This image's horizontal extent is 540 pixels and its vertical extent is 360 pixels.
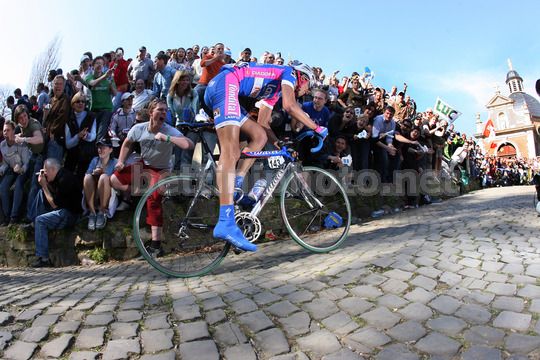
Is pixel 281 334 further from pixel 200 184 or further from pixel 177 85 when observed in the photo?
pixel 177 85

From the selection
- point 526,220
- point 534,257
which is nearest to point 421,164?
point 526,220

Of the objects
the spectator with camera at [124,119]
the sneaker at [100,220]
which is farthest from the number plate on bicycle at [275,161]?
the spectator with camera at [124,119]

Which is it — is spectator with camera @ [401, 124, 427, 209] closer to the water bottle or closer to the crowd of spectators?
the crowd of spectators

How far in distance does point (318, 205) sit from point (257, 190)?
796mm

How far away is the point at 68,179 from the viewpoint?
Result: 5.33 meters

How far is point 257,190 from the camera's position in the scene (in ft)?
12.5

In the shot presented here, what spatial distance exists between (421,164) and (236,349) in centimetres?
840

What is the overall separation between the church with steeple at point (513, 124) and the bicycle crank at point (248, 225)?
7151cm

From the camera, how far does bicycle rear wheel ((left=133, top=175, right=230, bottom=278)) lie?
11.7ft

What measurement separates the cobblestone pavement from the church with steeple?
71.2 meters

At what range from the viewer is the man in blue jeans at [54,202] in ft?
17.3

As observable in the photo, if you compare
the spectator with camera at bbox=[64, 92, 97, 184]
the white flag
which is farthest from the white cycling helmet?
the white flag

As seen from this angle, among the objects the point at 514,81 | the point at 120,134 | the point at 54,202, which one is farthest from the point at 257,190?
the point at 514,81

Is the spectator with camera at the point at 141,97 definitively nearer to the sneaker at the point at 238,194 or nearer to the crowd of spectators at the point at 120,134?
the crowd of spectators at the point at 120,134
